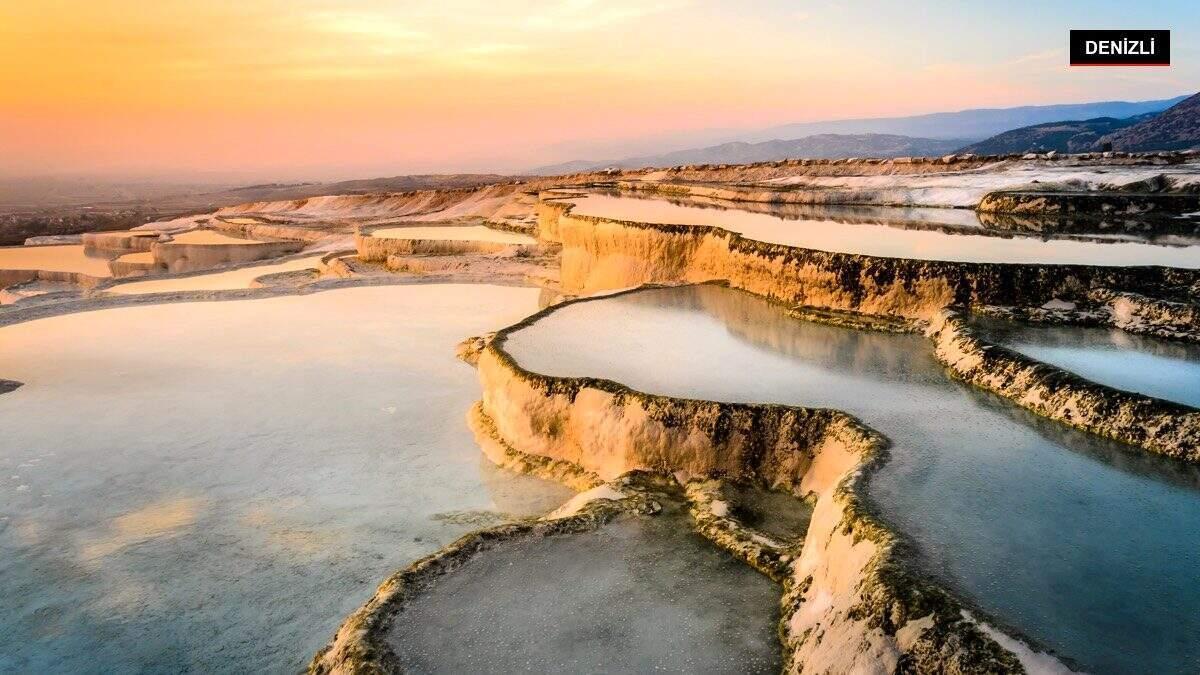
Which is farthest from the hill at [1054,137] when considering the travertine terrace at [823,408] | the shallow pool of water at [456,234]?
the travertine terrace at [823,408]

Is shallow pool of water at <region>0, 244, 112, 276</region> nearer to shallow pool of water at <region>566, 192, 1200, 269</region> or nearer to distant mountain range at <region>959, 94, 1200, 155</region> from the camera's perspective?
shallow pool of water at <region>566, 192, 1200, 269</region>

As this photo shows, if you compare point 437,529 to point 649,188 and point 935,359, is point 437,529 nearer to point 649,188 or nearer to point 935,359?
point 935,359

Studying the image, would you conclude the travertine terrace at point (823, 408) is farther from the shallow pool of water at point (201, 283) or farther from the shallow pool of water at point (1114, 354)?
the shallow pool of water at point (1114, 354)

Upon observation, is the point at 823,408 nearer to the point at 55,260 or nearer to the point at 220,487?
the point at 220,487

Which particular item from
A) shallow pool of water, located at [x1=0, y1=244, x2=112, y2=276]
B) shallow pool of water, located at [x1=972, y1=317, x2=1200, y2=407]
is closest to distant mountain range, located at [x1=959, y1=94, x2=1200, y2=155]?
shallow pool of water, located at [x1=972, y1=317, x2=1200, y2=407]

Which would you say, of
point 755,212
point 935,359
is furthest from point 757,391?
point 755,212

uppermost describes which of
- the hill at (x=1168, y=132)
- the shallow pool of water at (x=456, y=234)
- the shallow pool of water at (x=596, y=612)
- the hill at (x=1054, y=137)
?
the hill at (x=1054, y=137)
